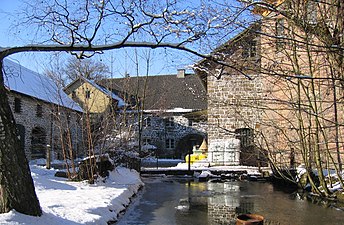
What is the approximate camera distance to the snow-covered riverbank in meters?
5.52

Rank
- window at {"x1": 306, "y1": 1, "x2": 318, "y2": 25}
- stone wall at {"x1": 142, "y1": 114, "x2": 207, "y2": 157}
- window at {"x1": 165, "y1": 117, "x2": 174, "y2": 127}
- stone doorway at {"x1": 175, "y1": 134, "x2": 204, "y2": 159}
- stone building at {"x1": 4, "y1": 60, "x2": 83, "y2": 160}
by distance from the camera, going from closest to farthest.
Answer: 1. window at {"x1": 306, "y1": 1, "x2": 318, "y2": 25}
2. stone building at {"x1": 4, "y1": 60, "x2": 83, "y2": 160}
3. stone doorway at {"x1": 175, "y1": 134, "x2": 204, "y2": 159}
4. stone wall at {"x1": 142, "y1": 114, "x2": 207, "y2": 157}
5. window at {"x1": 165, "y1": 117, "x2": 174, "y2": 127}

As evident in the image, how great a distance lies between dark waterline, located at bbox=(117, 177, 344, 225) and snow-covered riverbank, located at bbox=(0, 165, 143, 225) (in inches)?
14.7

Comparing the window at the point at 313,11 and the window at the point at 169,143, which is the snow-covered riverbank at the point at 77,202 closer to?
the window at the point at 313,11

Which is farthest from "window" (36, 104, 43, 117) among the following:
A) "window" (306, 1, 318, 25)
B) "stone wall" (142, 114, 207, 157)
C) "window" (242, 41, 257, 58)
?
"window" (306, 1, 318, 25)

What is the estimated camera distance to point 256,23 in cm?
553

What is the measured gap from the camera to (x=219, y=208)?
365 inches

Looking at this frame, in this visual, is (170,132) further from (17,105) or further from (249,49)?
(249,49)

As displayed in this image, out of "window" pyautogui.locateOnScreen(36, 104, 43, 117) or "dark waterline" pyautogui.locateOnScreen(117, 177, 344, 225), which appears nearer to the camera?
"dark waterline" pyautogui.locateOnScreen(117, 177, 344, 225)

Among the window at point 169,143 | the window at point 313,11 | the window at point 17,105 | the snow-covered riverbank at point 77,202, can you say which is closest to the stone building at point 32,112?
the window at point 17,105

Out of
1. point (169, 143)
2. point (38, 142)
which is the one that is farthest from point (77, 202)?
point (169, 143)

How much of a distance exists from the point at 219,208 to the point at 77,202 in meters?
3.55

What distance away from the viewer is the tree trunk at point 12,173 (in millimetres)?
5188

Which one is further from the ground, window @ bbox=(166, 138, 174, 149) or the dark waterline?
window @ bbox=(166, 138, 174, 149)

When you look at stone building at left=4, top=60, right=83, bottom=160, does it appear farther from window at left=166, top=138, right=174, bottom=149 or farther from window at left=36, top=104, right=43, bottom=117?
window at left=166, top=138, right=174, bottom=149
